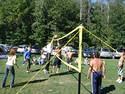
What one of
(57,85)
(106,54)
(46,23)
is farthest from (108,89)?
(46,23)

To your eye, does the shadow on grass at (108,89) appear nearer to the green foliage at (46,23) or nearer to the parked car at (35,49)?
the parked car at (35,49)

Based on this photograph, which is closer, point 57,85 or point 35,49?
point 57,85

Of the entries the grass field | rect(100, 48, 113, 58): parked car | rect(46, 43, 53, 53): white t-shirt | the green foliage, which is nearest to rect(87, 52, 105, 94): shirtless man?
the grass field

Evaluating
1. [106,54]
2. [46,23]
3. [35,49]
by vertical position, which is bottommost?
[106,54]

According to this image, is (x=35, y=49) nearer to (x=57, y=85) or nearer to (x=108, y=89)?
(x=57, y=85)

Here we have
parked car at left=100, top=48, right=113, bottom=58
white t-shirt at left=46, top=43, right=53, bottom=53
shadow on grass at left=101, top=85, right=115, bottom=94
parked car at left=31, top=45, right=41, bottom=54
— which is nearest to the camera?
shadow on grass at left=101, top=85, right=115, bottom=94

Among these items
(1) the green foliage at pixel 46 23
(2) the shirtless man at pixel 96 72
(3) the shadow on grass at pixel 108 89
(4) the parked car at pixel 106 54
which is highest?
(1) the green foliage at pixel 46 23

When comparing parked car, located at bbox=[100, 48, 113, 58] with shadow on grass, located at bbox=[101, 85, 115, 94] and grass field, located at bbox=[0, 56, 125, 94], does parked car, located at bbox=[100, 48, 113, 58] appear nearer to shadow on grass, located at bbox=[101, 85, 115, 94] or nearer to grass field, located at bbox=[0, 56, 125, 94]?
grass field, located at bbox=[0, 56, 125, 94]

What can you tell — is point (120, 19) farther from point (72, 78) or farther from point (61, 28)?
point (72, 78)

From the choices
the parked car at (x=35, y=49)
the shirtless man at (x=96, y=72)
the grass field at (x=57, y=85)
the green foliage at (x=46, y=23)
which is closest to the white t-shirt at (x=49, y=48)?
the grass field at (x=57, y=85)

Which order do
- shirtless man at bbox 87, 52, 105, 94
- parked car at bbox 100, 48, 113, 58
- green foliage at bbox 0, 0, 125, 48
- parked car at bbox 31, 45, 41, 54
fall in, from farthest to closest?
green foliage at bbox 0, 0, 125, 48 → parked car at bbox 31, 45, 41, 54 → parked car at bbox 100, 48, 113, 58 → shirtless man at bbox 87, 52, 105, 94

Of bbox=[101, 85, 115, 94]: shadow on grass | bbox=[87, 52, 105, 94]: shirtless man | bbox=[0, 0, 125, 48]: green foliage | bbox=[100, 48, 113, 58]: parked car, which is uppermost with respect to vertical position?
bbox=[0, 0, 125, 48]: green foliage

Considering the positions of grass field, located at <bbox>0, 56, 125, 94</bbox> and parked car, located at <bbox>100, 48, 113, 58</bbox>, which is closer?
grass field, located at <bbox>0, 56, 125, 94</bbox>

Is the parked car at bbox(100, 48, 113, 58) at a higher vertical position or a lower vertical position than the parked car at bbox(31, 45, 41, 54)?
lower
